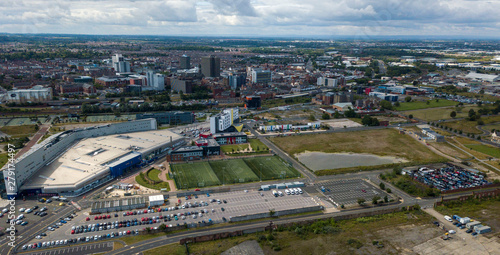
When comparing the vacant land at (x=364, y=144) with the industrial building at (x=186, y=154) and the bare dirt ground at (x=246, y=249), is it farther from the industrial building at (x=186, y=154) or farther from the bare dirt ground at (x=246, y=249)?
the bare dirt ground at (x=246, y=249)

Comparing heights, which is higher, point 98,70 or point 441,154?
point 98,70

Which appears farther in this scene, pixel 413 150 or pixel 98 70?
pixel 98 70

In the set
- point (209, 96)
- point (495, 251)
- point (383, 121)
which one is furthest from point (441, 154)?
point (209, 96)

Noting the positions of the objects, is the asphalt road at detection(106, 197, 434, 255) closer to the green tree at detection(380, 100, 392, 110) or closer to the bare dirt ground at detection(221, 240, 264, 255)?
the bare dirt ground at detection(221, 240, 264, 255)

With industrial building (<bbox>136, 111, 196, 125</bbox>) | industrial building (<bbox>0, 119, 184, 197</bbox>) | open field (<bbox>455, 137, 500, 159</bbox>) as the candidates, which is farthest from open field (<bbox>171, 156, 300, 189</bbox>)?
open field (<bbox>455, 137, 500, 159</bbox>)

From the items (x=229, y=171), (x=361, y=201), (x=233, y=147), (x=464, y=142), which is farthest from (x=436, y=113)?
(x=229, y=171)

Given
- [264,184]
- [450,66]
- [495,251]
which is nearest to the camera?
[495,251]

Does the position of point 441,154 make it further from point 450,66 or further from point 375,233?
point 450,66
